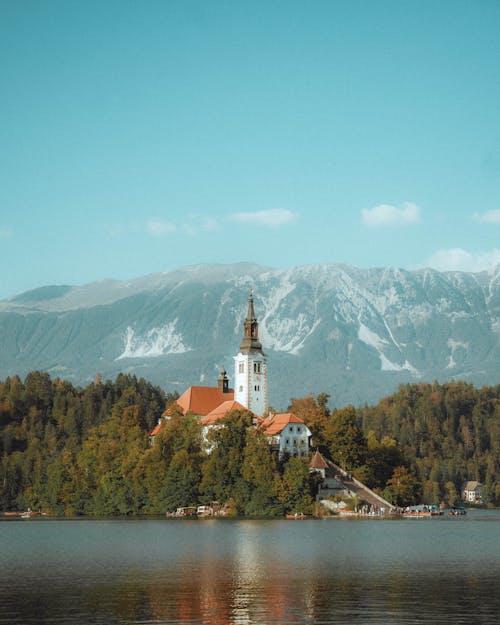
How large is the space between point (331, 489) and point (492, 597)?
9362 centimetres

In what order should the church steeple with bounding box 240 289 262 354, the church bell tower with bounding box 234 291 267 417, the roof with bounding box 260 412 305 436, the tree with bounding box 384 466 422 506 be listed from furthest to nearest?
the church steeple with bounding box 240 289 262 354 → the church bell tower with bounding box 234 291 267 417 → the tree with bounding box 384 466 422 506 → the roof with bounding box 260 412 305 436

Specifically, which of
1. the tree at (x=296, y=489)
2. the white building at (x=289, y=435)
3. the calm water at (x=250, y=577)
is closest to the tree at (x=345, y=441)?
the white building at (x=289, y=435)

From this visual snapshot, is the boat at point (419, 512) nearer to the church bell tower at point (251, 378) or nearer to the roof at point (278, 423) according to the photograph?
the roof at point (278, 423)

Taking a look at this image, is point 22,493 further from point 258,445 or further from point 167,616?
point 167,616

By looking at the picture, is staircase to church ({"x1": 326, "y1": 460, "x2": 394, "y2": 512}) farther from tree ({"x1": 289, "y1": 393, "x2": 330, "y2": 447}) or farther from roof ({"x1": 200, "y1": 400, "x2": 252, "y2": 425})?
roof ({"x1": 200, "y1": 400, "x2": 252, "y2": 425})

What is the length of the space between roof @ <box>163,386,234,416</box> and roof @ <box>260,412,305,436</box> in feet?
68.5

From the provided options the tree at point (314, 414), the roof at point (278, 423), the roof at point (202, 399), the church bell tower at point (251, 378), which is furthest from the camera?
the roof at point (202, 399)

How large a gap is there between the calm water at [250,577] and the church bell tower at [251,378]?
6970 cm

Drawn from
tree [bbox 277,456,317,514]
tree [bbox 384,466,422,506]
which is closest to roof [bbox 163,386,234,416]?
tree [bbox 384,466,422,506]

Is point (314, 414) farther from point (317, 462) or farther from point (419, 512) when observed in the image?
point (419, 512)

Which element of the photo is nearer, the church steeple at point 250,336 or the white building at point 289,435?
the white building at point 289,435

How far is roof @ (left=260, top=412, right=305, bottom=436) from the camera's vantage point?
154375mm

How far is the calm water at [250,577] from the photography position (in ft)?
154

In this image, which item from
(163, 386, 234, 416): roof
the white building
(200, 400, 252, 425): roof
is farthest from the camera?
(163, 386, 234, 416): roof
